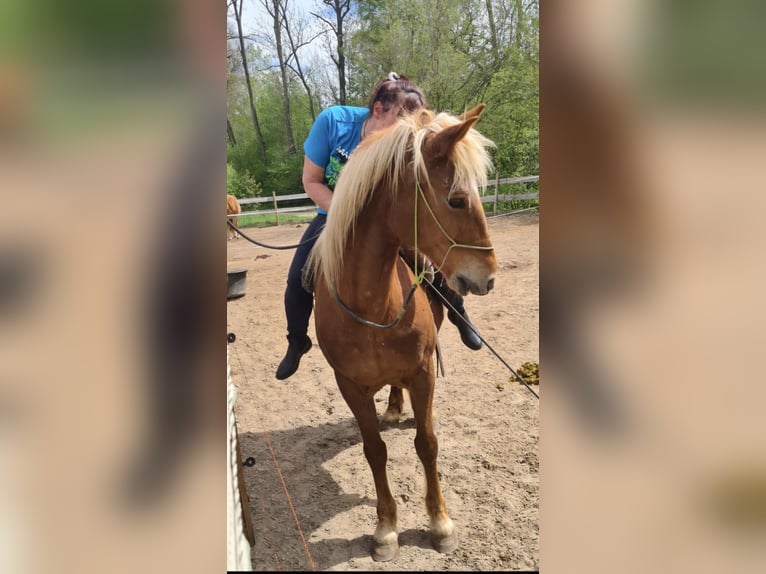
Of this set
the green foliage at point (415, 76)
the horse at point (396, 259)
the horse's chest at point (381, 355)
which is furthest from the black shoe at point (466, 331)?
the green foliage at point (415, 76)

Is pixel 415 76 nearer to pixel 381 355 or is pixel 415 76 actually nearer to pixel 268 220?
pixel 268 220

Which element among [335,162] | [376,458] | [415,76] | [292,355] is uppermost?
[415,76]

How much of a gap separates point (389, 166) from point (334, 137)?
2.65ft

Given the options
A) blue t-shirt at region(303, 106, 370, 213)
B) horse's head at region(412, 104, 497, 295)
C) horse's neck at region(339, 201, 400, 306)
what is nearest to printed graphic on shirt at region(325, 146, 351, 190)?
blue t-shirt at region(303, 106, 370, 213)

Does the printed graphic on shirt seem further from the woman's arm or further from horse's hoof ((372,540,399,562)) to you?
horse's hoof ((372,540,399,562))

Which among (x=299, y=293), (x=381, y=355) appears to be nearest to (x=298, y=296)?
(x=299, y=293)

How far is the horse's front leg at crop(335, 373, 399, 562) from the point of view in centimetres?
204

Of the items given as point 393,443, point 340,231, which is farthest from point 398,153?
point 393,443

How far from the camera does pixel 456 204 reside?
1.48 metres

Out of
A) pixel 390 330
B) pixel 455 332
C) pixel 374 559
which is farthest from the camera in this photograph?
pixel 455 332

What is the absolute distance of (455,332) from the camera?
504 cm

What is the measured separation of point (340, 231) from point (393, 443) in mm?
1739
